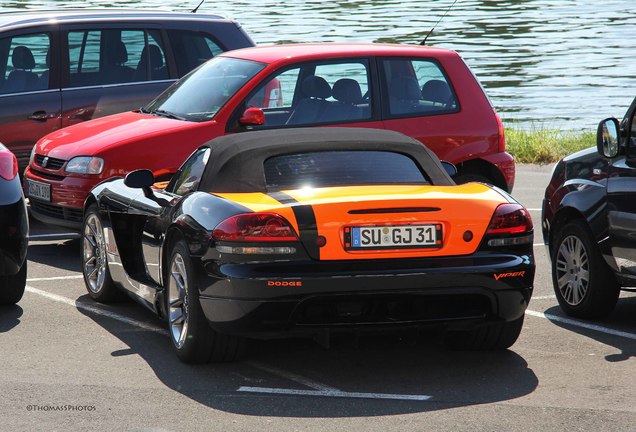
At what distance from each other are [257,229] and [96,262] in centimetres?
286

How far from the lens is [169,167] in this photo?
11750 millimetres

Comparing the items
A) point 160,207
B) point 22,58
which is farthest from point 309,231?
point 22,58

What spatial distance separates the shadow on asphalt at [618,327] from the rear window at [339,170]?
1.49 meters

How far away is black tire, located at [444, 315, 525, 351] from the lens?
8102 millimetres

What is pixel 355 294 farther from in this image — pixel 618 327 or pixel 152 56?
pixel 152 56

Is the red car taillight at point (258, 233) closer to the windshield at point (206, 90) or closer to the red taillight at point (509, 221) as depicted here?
the red taillight at point (509, 221)

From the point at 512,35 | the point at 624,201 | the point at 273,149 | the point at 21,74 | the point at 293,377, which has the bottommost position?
the point at 512,35

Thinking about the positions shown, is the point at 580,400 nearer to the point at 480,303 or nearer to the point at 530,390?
the point at 530,390

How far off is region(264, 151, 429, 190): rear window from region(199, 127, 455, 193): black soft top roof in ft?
0.12

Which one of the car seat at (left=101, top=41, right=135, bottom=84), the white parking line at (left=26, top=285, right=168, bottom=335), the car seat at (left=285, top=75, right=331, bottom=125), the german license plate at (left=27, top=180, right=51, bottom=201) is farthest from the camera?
the car seat at (left=101, top=41, right=135, bottom=84)

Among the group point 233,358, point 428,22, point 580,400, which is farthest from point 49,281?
point 428,22

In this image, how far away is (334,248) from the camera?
7.32m

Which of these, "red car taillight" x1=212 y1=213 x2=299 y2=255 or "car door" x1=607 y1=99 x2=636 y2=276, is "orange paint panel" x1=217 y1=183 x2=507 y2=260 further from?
"car door" x1=607 y1=99 x2=636 y2=276

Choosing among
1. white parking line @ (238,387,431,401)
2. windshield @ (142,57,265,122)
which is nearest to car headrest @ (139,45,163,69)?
windshield @ (142,57,265,122)
